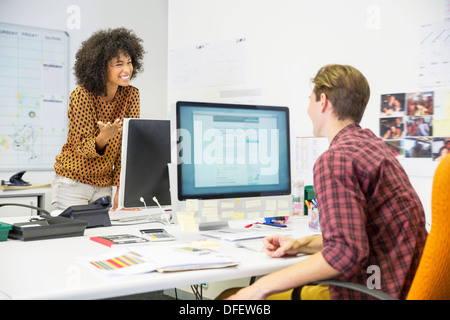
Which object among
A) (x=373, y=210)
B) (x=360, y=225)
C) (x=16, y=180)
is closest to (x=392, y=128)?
(x=373, y=210)

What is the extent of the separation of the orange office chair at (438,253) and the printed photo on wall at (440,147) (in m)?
1.14

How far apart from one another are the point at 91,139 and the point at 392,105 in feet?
4.95

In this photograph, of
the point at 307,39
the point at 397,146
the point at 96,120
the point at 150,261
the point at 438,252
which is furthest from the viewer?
the point at 307,39

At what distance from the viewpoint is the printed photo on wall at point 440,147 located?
218 cm

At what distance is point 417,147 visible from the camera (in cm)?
227

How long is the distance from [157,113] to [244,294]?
334cm

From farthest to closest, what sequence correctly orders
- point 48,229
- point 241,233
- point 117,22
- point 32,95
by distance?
point 117,22
point 32,95
point 241,233
point 48,229

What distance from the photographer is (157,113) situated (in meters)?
4.43

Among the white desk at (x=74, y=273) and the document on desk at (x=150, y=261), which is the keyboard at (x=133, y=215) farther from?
the document on desk at (x=150, y=261)

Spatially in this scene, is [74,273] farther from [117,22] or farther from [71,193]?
[117,22]

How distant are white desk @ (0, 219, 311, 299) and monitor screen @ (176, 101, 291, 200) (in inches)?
10.6

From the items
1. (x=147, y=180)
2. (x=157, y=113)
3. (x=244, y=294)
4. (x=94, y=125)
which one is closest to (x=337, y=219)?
(x=244, y=294)
